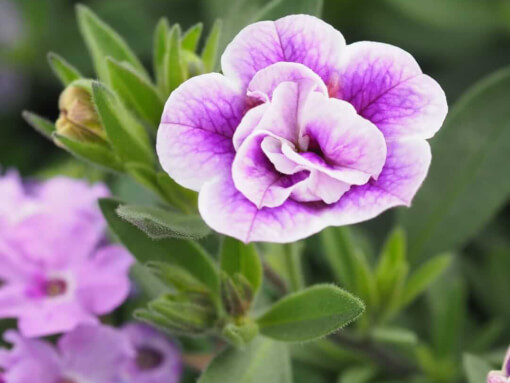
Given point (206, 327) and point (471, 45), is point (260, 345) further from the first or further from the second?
point (471, 45)

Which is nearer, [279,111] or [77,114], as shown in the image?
[279,111]

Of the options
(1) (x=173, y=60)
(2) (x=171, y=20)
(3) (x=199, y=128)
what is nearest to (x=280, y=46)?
(3) (x=199, y=128)

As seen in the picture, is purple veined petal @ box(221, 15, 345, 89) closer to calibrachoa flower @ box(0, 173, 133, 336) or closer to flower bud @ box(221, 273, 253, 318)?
flower bud @ box(221, 273, 253, 318)

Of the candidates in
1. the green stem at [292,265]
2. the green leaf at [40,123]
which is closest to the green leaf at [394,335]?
the green stem at [292,265]

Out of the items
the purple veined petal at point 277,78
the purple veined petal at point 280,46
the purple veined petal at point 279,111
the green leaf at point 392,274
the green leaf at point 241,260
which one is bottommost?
the green leaf at point 392,274

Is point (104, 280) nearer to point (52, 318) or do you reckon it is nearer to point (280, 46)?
point (52, 318)

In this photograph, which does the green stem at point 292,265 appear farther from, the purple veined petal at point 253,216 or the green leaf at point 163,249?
the purple veined petal at point 253,216

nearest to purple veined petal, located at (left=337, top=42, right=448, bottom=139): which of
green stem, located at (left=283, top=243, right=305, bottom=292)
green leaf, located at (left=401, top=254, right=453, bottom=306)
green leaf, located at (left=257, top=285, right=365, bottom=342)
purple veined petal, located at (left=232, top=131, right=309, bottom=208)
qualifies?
purple veined petal, located at (left=232, top=131, right=309, bottom=208)
